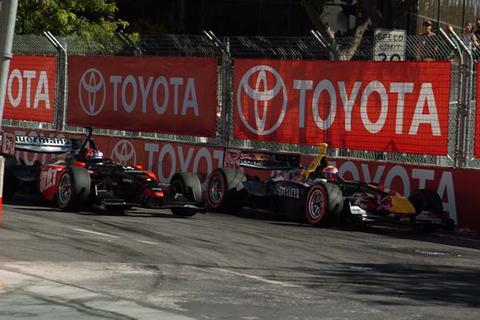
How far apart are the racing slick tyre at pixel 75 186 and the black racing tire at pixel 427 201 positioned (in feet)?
15.1

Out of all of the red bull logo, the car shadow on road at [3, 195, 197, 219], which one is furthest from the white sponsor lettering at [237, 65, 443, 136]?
the car shadow on road at [3, 195, 197, 219]

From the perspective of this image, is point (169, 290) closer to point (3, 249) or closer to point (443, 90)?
point (3, 249)

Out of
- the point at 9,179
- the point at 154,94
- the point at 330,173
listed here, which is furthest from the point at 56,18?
the point at 330,173

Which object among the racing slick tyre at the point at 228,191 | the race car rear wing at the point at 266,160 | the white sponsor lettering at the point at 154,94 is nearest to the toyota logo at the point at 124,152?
the white sponsor lettering at the point at 154,94

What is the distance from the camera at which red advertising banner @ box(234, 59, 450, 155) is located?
16.4 meters

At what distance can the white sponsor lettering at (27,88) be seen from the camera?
24.1 m

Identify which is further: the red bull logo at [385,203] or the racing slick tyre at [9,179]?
the racing slick tyre at [9,179]

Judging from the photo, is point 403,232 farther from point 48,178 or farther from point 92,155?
point 48,178

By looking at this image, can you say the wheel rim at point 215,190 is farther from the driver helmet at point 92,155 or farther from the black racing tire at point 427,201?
the black racing tire at point 427,201

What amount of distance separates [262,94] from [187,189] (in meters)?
3.29

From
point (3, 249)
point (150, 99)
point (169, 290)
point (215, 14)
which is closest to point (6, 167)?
point (150, 99)

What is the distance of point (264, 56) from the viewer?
21359 millimetres

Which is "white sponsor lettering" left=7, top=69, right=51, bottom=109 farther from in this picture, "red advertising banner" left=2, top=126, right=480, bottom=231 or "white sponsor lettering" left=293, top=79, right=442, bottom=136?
"white sponsor lettering" left=293, top=79, right=442, bottom=136

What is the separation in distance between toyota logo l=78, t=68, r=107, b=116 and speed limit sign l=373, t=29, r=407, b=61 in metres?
7.16
